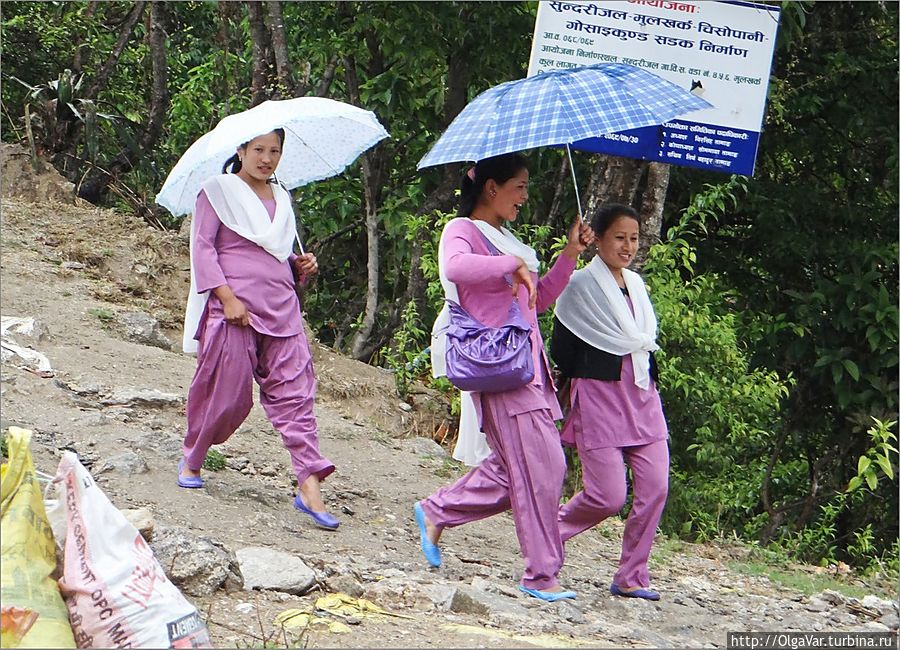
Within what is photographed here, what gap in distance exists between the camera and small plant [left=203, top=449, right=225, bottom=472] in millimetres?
6242

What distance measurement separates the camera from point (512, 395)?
15.6ft

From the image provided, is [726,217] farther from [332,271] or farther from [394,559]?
[394,559]

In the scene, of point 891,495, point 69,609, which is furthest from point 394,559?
point 891,495

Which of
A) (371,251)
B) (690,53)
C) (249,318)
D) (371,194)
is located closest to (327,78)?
(371,194)

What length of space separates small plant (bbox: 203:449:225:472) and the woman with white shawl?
199cm

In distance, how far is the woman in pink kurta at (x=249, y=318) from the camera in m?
5.38

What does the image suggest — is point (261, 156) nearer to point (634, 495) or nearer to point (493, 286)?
point (493, 286)

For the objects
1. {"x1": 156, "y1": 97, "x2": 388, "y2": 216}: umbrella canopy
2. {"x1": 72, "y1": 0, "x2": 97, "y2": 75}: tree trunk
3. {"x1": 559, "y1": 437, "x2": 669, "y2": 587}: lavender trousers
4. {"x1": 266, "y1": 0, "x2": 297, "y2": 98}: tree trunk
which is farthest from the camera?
{"x1": 72, "y1": 0, "x2": 97, "y2": 75}: tree trunk

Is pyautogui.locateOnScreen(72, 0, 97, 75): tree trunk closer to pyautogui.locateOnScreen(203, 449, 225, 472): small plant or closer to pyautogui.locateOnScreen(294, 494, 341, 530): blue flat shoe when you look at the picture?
pyautogui.locateOnScreen(203, 449, 225, 472): small plant

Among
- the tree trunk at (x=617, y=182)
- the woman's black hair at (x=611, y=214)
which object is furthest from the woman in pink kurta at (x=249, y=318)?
the tree trunk at (x=617, y=182)

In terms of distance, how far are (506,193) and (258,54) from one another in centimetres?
509

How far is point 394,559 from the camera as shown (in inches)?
205

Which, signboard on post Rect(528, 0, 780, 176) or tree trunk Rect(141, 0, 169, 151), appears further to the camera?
tree trunk Rect(141, 0, 169, 151)

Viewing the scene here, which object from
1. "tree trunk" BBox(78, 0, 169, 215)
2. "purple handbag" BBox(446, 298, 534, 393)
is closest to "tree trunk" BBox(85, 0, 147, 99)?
"tree trunk" BBox(78, 0, 169, 215)
